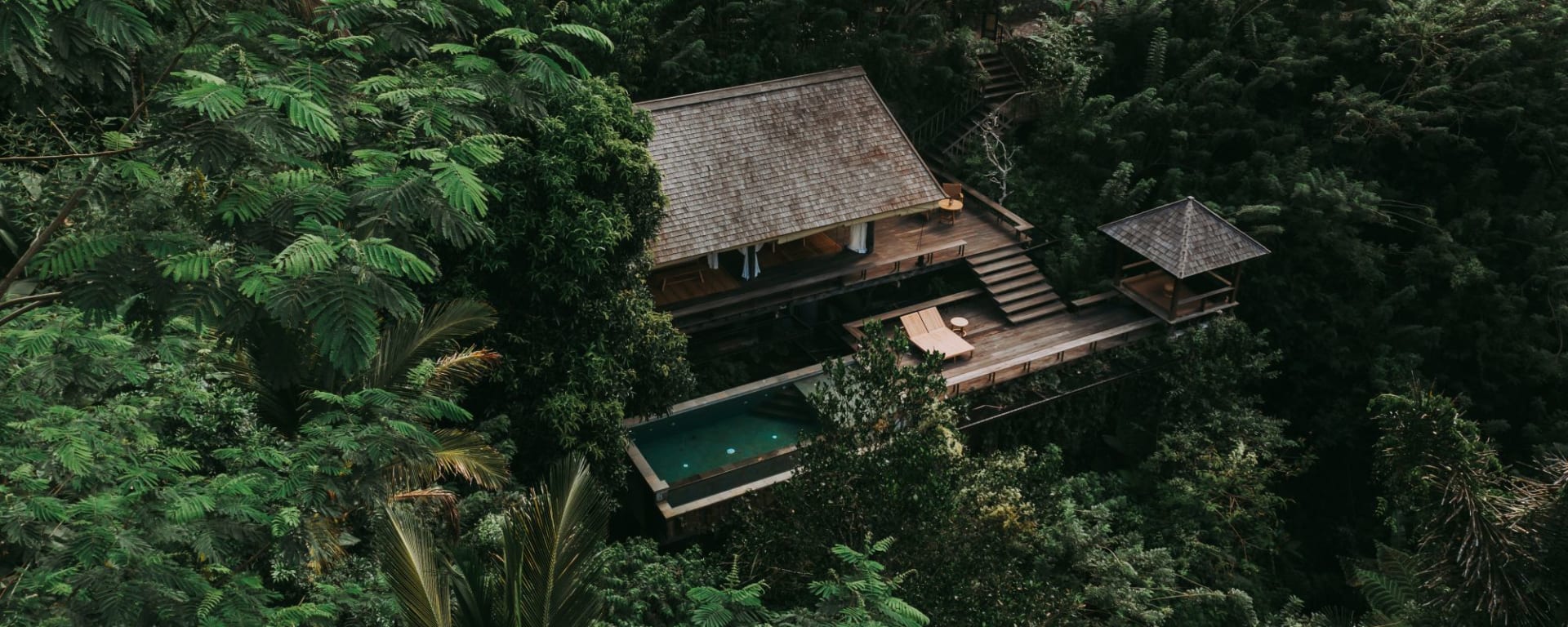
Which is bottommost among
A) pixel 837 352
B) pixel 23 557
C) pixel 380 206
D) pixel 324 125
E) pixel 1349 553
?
pixel 1349 553

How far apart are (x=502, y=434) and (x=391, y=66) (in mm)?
4994

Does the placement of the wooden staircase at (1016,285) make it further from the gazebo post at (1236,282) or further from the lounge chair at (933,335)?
the gazebo post at (1236,282)

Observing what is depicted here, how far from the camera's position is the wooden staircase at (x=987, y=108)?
918 inches

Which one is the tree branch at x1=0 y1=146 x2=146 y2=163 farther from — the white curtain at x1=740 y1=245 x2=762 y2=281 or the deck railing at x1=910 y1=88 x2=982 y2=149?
the deck railing at x1=910 y1=88 x2=982 y2=149

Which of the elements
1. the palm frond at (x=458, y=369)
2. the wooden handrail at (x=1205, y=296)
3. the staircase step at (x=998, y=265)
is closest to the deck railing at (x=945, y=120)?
the staircase step at (x=998, y=265)

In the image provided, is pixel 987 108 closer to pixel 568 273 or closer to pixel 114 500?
pixel 568 273

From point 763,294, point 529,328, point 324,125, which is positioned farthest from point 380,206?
point 763,294


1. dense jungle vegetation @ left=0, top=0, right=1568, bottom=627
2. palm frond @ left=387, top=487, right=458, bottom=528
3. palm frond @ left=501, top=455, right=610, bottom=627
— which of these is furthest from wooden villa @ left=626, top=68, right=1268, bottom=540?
palm frond @ left=501, top=455, right=610, bottom=627

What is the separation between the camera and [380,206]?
8023mm

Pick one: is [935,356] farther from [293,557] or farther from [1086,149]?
[1086,149]

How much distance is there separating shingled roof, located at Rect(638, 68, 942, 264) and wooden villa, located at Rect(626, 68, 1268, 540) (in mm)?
28

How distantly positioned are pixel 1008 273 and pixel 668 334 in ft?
24.9

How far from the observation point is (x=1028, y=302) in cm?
1988

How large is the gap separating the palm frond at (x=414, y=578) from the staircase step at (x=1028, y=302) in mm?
13140
